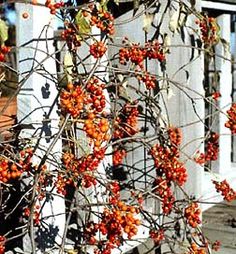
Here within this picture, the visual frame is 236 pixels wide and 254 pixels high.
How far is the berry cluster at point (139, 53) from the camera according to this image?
7.25ft

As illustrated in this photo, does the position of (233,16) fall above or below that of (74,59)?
above

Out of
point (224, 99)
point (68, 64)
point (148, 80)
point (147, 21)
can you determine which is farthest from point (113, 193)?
point (224, 99)

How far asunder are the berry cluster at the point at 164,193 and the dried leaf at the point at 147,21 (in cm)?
55

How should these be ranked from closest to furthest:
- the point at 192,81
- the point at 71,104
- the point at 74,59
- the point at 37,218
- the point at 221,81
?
1. the point at 71,104
2. the point at 37,218
3. the point at 74,59
4. the point at 192,81
5. the point at 221,81

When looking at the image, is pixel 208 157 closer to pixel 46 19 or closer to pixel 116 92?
pixel 116 92

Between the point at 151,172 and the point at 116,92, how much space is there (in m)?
0.45

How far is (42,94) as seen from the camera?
80.0 inches

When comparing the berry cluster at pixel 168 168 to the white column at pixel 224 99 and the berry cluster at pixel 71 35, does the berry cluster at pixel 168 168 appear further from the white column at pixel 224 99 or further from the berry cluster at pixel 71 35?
the white column at pixel 224 99

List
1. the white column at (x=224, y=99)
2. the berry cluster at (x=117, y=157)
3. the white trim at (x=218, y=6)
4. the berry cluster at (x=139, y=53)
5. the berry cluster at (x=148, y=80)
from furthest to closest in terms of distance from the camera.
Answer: the white column at (x=224, y=99) → the white trim at (x=218, y=6) → the berry cluster at (x=117, y=157) → the berry cluster at (x=148, y=80) → the berry cluster at (x=139, y=53)

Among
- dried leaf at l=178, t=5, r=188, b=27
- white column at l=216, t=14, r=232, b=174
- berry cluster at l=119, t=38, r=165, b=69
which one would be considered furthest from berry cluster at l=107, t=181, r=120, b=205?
white column at l=216, t=14, r=232, b=174

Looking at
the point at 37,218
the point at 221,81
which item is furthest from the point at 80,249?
the point at 221,81

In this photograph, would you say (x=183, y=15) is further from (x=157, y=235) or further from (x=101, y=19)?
(x=157, y=235)

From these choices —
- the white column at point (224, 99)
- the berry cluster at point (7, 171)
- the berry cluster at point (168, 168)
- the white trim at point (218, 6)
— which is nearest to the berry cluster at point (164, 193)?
the berry cluster at point (168, 168)

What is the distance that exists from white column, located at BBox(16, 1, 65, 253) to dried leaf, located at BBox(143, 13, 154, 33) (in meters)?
0.49
